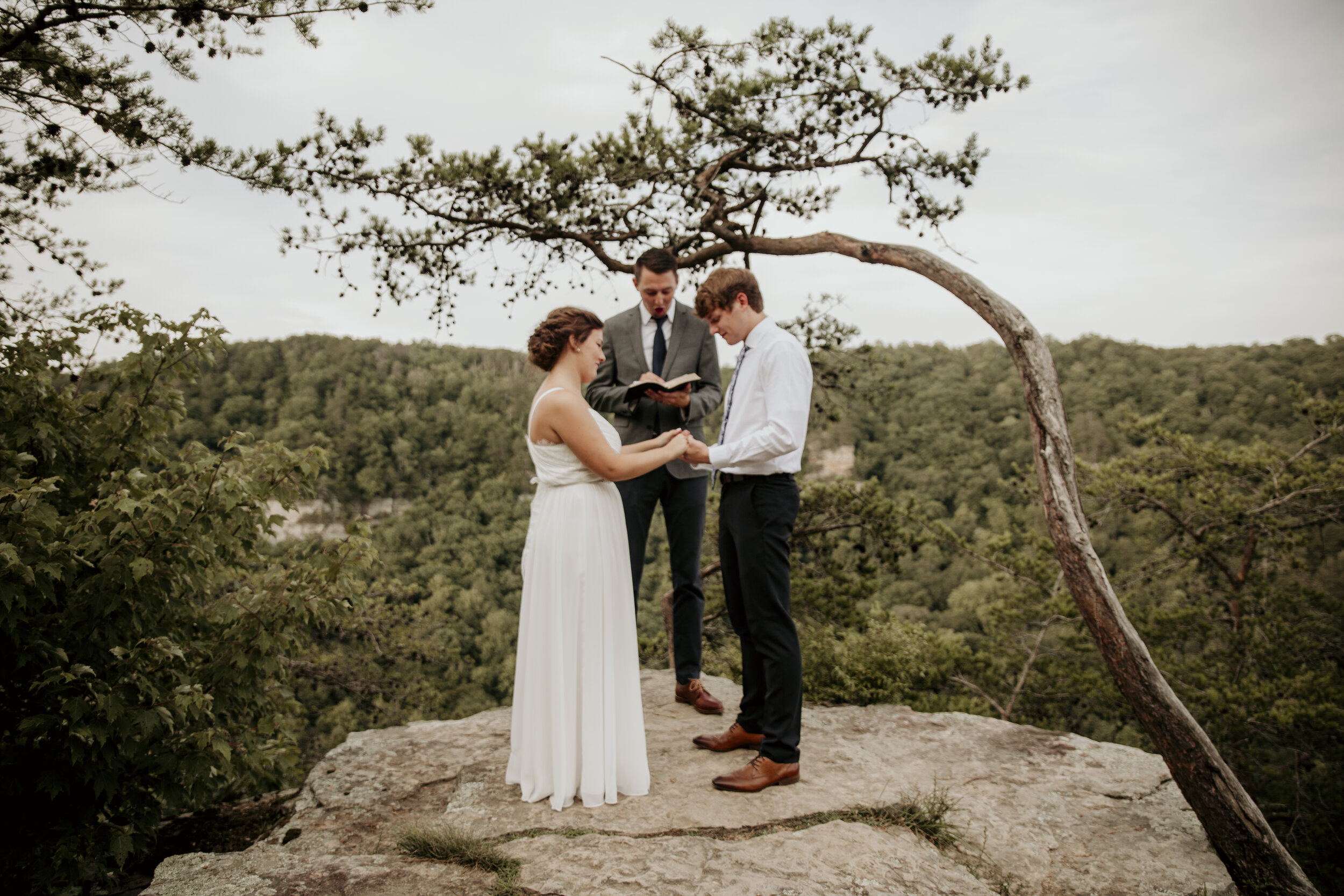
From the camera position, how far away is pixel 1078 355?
31750 mm

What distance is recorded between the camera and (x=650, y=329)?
14.1ft

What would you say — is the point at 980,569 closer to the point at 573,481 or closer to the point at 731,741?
the point at 731,741

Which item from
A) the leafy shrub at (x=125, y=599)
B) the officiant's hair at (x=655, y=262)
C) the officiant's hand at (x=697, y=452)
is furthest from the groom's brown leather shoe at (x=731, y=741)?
the officiant's hair at (x=655, y=262)

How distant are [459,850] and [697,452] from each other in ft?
5.70

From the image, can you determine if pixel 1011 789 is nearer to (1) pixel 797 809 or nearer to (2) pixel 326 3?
(1) pixel 797 809

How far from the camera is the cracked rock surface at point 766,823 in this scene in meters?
2.58

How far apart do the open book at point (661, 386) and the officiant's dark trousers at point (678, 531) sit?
57 centimetres

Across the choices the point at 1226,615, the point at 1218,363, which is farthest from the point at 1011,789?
the point at 1218,363

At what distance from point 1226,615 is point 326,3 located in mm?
13022

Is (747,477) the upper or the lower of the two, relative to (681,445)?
lower

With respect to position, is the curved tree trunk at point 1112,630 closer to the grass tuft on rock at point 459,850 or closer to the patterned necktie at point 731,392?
the patterned necktie at point 731,392

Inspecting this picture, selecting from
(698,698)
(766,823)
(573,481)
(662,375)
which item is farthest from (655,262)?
(766,823)

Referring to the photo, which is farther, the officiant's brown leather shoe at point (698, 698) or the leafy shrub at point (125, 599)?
the officiant's brown leather shoe at point (698, 698)

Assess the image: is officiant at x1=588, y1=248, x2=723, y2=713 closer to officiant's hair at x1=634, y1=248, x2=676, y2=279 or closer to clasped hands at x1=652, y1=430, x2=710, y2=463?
officiant's hair at x1=634, y1=248, x2=676, y2=279
